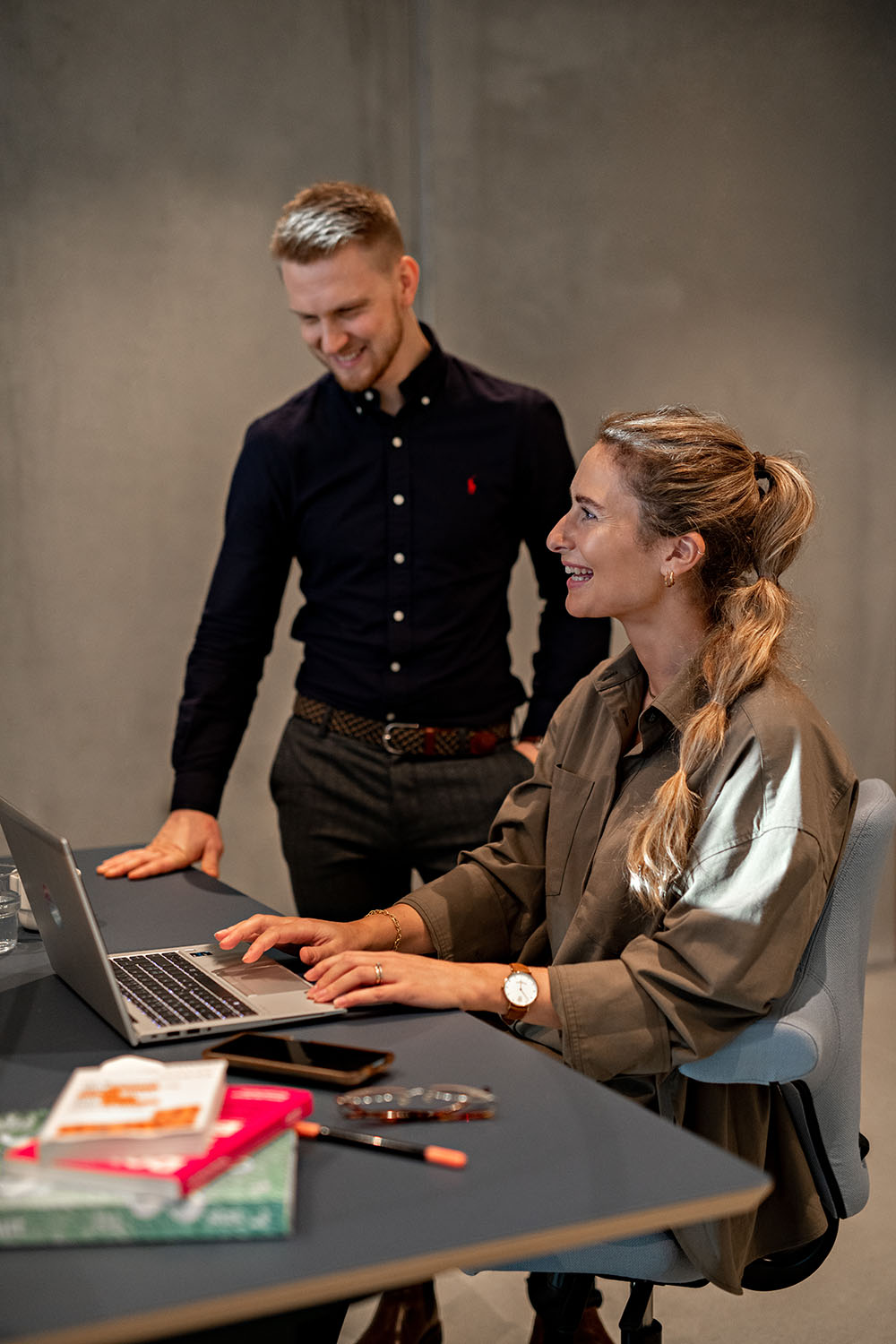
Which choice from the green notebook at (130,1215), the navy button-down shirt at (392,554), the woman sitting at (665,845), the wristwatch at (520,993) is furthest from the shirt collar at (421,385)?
the green notebook at (130,1215)

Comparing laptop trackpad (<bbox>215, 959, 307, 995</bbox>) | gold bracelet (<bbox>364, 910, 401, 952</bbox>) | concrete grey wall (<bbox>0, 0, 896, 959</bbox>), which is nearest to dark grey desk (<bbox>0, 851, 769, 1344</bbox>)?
laptop trackpad (<bbox>215, 959, 307, 995</bbox>)

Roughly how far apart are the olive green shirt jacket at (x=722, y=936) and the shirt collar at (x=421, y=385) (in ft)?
3.57

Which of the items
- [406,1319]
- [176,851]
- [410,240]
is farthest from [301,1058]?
[410,240]

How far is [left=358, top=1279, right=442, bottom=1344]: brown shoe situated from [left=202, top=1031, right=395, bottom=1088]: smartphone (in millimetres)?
1053

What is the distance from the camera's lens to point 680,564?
1.76 m

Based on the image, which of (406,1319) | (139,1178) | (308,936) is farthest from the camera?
(406,1319)

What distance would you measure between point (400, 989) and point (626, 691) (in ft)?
1.97

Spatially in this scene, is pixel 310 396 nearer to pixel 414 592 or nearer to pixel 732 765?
pixel 414 592

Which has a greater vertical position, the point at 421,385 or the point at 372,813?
the point at 421,385

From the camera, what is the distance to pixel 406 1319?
2148mm

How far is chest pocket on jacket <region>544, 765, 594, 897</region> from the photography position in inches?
72.7

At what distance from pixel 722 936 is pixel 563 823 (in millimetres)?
447

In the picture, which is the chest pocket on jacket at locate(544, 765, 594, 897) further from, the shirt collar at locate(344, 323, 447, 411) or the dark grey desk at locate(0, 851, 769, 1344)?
the shirt collar at locate(344, 323, 447, 411)

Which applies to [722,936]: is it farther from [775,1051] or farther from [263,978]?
[263,978]
